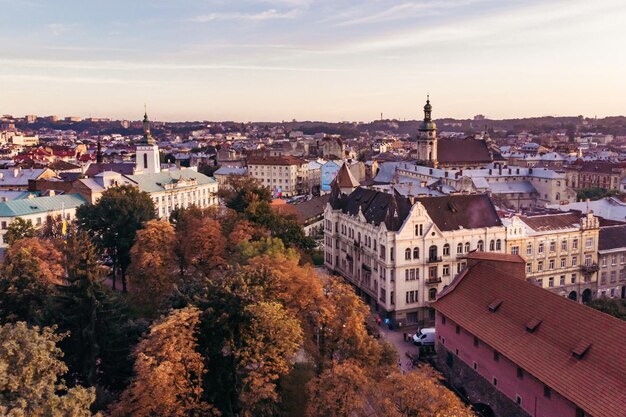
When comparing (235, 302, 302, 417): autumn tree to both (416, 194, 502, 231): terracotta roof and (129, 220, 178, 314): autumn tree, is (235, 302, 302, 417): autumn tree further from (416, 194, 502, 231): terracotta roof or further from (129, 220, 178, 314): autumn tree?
(416, 194, 502, 231): terracotta roof

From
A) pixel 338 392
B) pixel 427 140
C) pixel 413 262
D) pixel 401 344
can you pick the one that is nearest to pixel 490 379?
pixel 401 344

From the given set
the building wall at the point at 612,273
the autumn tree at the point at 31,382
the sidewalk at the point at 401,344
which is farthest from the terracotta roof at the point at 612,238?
the autumn tree at the point at 31,382

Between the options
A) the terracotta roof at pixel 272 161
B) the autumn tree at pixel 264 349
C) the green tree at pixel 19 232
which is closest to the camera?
the autumn tree at pixel 264 349

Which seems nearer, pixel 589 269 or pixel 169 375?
pixel 169 375

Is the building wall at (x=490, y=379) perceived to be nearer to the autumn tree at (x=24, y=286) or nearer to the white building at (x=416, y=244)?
the white building at (x=416, y=244)

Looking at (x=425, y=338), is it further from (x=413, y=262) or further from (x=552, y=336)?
(x=552, y=336)

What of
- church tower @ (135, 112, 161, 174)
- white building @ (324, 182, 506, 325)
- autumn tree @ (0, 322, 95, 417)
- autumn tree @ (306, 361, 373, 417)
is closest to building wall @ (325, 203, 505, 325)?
white building @ (324, 182, 506, 325)
